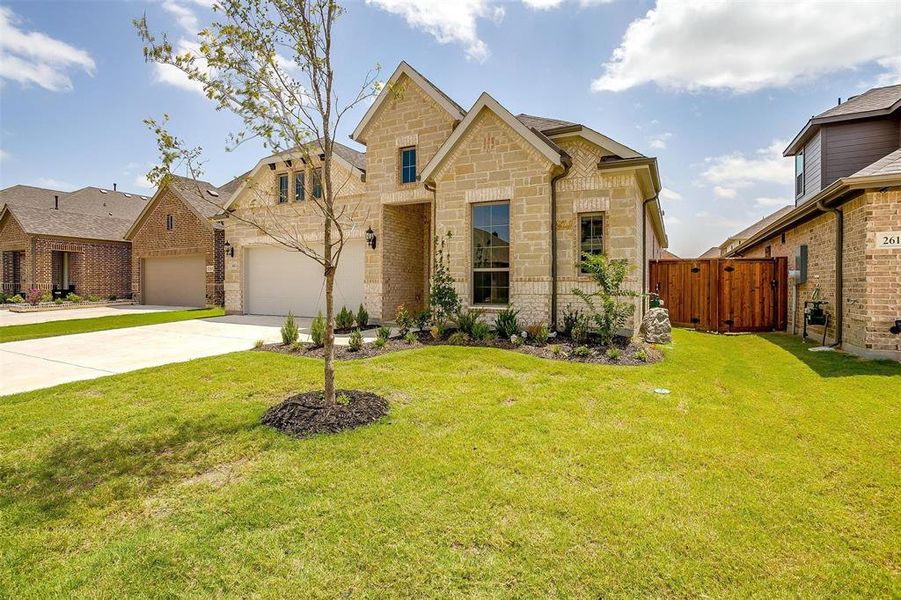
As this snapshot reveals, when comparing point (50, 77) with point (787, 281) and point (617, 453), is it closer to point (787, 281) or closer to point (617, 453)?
point (617, 453)

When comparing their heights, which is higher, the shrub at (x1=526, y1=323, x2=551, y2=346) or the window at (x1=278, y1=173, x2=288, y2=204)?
the window at (x1=278, y1=173, x2=288, y2=204)

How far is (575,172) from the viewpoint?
963 centimetres

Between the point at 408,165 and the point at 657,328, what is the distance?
27.5ft

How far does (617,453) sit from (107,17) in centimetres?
1047

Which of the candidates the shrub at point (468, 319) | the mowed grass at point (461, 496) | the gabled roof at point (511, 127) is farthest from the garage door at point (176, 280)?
the mowed grass at point (461, 496)

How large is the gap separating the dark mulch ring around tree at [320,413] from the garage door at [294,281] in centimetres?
919

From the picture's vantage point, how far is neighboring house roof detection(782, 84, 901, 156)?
1196 cm

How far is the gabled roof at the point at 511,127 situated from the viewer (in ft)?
30.5

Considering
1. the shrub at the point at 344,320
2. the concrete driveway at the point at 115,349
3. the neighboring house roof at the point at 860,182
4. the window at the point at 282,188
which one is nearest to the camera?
the concrete driveway at the point at 115,349

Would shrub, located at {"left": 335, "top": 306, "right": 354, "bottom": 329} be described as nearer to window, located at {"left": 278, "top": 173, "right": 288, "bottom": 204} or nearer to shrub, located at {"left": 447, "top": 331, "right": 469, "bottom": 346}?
shrub, located at {"left": 447, "top": 331, "right": 469, "bottom": 346}

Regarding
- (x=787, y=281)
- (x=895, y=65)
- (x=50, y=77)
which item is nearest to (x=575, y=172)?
(x=787, y=281)

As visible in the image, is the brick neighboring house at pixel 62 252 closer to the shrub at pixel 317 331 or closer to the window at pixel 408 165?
the window at pixel 408 165

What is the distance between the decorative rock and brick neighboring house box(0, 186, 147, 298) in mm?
27694

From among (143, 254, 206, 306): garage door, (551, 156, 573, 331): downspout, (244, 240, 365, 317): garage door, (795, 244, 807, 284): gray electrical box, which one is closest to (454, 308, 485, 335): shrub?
(551, 156, 573, 331): downspout
